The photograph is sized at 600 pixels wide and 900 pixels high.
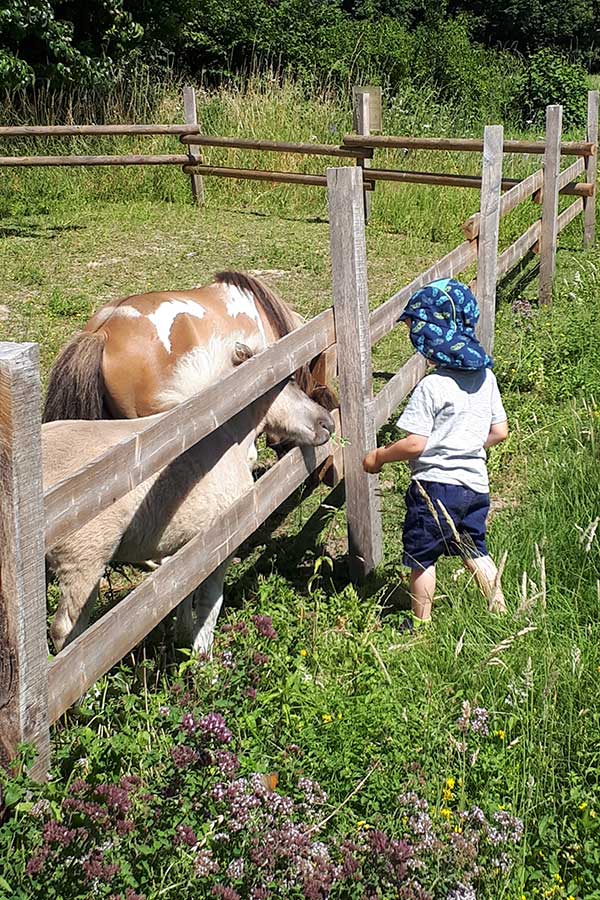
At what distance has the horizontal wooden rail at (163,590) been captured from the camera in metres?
2.30

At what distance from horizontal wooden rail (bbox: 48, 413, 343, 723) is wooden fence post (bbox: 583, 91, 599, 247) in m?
7.77

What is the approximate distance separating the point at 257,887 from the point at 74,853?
1.37ft

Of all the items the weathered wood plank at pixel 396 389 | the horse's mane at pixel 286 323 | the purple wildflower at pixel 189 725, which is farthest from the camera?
the horse's mane at pixel 286 323

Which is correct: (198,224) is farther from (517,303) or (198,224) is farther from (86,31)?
(86,31)

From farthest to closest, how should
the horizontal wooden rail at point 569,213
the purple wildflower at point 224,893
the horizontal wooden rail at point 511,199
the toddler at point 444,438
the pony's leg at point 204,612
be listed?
the horizontal wooden rail at point 569,213, the horizontal wooden rail at point 511,199, the toddler at point 444,438, the pony's leg at point 204,612, the purple wildflower at point 224,893

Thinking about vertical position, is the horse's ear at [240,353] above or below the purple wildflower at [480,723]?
above

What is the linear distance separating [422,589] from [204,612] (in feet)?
2.73

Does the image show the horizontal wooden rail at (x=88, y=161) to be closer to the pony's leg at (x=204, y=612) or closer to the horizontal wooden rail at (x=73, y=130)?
the horizontal wooden rail at (x=73, y=130)

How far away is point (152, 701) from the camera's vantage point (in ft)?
9.29

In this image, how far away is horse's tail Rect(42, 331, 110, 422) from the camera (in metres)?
4.11

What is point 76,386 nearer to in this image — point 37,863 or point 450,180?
point 37,863

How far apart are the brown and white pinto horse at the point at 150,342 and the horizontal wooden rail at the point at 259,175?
730 centimetres

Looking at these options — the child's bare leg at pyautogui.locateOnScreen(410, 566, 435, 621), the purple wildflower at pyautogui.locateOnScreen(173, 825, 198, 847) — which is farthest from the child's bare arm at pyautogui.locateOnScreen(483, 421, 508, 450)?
the purple wildflower at pyautogui.locateOnScreen(173, 825, 198, 847)

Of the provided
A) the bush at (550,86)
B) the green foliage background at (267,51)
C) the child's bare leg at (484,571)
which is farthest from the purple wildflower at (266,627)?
the bush at (550,86)
